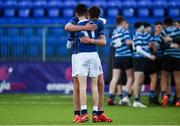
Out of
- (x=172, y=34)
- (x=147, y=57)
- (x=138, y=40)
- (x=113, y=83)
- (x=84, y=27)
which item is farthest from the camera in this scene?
(x=113, y=83)

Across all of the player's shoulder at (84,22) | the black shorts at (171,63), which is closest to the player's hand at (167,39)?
the black shorts at (171,63)

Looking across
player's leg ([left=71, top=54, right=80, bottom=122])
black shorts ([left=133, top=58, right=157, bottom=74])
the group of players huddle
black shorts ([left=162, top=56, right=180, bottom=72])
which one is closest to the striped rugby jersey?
the group of players huddle

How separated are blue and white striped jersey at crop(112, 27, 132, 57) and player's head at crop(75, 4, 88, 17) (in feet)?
16.3

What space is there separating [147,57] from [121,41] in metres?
0.83

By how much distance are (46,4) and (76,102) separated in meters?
15.2

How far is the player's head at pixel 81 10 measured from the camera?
12.1 m

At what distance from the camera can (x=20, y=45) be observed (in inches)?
865

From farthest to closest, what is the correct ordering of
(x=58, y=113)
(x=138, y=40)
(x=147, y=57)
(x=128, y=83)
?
(x=128, y=83), (x=147, y=57), (x=138, y=40), (x=58, y=113)

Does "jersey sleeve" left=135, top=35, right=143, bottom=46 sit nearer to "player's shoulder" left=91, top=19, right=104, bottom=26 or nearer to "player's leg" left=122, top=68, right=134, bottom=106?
"player's leg" left=122, top=68, right=134, bottom=106

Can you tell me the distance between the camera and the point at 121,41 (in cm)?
1711

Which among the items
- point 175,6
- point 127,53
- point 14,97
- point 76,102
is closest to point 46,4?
point 175,6

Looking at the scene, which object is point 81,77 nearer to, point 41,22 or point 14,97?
point 14,97

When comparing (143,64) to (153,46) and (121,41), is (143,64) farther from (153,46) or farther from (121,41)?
(121,41)

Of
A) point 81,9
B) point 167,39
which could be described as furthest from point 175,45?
point 81,9
